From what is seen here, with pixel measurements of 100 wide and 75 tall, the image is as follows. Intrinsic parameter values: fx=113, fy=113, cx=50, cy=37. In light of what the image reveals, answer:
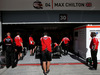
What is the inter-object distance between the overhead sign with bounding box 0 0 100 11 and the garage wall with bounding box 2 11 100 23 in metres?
0.42

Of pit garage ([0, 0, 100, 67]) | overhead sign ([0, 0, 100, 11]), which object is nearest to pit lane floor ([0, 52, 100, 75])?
pit garage ([0, 0, 100, 67])

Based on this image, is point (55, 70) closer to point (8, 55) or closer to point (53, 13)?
point (8, 55)

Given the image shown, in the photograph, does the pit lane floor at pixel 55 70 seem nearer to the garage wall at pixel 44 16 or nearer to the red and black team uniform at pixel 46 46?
the red and black team uniform at pixel 46 46

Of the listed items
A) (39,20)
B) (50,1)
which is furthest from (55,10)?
(39,20)

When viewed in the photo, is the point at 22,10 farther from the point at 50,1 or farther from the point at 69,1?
the point at 69,1

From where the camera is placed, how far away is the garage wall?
7215mm

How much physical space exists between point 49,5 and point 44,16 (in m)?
0.78

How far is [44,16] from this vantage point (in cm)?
725

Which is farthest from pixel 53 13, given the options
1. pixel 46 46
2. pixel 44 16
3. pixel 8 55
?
pixel 8 55

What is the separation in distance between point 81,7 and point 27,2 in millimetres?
3314

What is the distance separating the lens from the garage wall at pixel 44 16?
7.21 meters

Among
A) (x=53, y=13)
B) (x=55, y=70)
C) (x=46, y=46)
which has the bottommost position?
(x=55, y=70)

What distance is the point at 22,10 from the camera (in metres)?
6.90

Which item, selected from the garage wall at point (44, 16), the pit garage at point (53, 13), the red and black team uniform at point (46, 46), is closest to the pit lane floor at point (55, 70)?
the red and black team uniform at point (46, 46)
